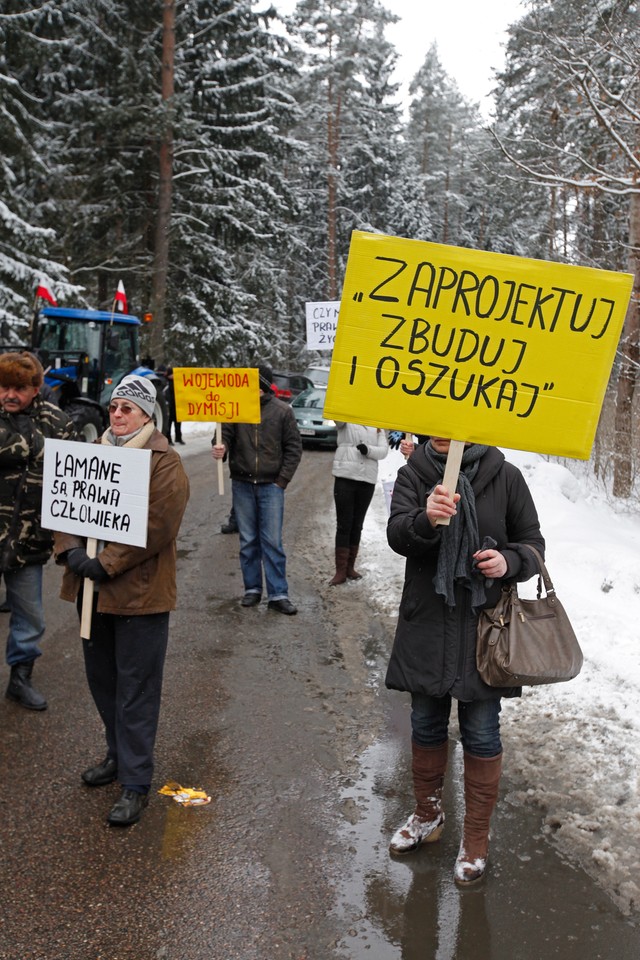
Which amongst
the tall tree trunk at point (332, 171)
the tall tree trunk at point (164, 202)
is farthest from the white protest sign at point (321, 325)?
the tall tree trunk at point (332, 171)

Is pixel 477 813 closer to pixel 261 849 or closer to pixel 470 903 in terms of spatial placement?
pixel 470 903

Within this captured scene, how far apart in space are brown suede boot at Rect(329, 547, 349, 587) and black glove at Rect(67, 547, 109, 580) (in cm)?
450

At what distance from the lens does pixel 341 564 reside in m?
8.27

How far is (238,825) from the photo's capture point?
3834mm

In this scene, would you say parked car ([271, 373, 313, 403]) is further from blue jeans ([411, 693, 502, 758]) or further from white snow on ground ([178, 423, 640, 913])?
blue jeans ([411, 693, 502, 758])

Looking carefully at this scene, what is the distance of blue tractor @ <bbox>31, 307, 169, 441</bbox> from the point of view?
1381cm

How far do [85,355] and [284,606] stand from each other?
8683 mm

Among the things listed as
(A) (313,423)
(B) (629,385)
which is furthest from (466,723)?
(A) (313,423)

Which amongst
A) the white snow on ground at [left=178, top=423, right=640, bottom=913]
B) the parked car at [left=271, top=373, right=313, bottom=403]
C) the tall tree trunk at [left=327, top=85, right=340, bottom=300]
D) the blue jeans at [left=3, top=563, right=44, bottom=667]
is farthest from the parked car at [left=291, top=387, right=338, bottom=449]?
the tall tree trunk at [left=327, top=85, right=340, bottom=300]

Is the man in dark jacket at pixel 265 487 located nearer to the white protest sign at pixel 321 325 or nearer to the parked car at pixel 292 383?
the white protest sign at pixel 321 325

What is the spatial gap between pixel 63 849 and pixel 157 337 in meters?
22.2

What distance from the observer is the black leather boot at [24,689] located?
16.4 ft

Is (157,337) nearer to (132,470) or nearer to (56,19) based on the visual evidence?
(56,19)

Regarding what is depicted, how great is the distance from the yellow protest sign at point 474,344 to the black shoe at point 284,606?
13.9 ft
